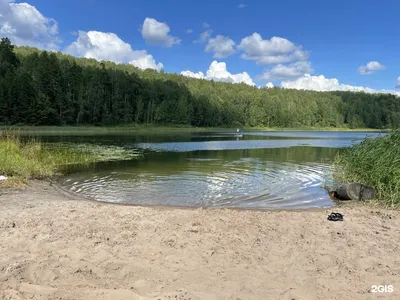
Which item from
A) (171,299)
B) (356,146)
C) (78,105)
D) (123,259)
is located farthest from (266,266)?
(78,105)

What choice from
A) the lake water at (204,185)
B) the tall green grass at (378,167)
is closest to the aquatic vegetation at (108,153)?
the lake water at (204,185)

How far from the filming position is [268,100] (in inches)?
6811

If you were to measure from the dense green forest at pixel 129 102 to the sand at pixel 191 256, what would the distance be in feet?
33.8

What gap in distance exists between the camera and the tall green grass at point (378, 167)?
11.2 metres

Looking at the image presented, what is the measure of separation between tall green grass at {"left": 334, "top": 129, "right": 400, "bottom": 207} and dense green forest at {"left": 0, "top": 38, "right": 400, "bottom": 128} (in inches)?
69.1

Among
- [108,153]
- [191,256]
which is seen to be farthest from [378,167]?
[108,153]

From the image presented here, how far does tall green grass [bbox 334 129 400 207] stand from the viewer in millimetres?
11172

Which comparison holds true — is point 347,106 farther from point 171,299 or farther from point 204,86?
point 171,299

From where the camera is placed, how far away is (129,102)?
119188 millimetres

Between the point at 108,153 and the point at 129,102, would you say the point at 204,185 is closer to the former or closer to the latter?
the point at 108,153

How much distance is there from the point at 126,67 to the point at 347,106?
127 metres

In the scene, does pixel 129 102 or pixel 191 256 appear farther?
pixel 129 102

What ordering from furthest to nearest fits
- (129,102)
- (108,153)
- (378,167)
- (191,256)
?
(129,102), (108,153), (378,167), (191,256)

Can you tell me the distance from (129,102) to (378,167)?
113093mm
